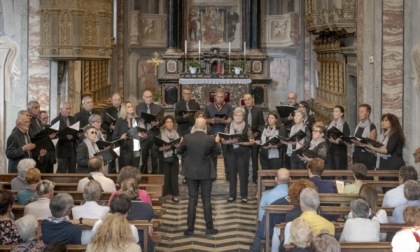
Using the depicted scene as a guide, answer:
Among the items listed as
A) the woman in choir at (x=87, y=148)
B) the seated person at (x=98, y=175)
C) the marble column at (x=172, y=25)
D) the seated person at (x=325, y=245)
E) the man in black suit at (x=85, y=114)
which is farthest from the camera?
the marble column at (x=172, y=25)

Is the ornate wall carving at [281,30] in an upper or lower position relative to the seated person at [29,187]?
upper

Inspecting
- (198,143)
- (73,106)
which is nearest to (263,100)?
(73,106)

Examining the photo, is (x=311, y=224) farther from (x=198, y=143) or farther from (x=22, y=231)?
(x=198, y=143)

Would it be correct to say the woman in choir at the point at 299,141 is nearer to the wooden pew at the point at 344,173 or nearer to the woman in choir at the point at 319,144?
the woman in choir at the point at 319,144

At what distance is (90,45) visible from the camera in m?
14.3

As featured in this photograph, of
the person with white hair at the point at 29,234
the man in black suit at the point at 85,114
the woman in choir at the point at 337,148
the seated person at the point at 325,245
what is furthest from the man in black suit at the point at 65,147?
the seated person at the point at 325,245

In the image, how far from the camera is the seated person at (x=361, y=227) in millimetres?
7141

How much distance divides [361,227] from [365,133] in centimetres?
541

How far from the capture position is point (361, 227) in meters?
7.15

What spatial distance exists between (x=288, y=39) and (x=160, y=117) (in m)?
13.8

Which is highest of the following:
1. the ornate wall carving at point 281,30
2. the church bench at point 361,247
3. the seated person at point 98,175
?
the ornate wall carving at point 281,30

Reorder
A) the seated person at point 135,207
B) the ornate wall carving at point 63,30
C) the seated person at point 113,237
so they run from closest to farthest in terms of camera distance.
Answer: the seated person at point 113,237 → the seated person at point 135,207 → the ornate wall carving at point 63,30

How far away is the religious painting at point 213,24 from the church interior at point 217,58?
35mm

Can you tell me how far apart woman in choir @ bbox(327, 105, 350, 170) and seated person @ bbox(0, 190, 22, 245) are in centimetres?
694
